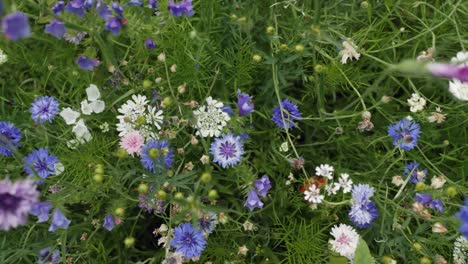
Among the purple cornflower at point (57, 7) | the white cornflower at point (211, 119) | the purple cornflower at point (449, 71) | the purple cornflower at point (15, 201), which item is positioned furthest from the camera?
the white cornflower at point (211, 119)

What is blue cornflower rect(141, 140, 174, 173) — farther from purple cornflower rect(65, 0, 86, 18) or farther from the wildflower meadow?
purple cornflower rect(65, 0, 86, 18)

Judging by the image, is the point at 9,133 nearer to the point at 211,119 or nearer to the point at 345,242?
the point at 211,119

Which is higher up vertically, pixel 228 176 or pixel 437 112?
pixel 437 112

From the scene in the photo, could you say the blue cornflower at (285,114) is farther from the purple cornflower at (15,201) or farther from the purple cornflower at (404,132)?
the purple cornflower at (15,201)

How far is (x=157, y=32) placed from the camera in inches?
56.8

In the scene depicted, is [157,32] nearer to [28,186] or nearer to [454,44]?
[28,186]

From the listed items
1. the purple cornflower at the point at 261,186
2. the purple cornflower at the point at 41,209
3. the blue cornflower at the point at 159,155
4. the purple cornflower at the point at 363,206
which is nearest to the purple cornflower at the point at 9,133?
the purple cornflower at the point at 41,209

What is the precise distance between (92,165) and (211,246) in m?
0.39

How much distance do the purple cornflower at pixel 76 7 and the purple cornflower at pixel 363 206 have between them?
0.81 meters

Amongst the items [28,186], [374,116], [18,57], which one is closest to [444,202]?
[374,116]

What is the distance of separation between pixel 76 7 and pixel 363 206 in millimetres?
864

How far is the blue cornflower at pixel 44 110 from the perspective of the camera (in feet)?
4.78

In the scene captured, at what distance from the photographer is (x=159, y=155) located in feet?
4.30

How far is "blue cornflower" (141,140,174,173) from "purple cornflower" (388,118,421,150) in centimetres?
61
